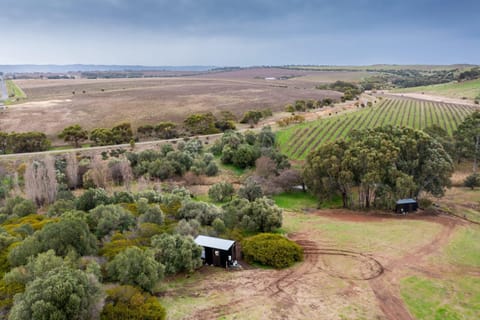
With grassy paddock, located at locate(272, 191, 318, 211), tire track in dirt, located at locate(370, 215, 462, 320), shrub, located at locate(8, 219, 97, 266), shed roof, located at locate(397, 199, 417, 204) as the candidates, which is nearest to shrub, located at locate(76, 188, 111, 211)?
shrub, located at locate(8, 219, 97, 266)

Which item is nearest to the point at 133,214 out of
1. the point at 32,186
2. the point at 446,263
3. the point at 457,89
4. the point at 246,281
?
the point at 246,281

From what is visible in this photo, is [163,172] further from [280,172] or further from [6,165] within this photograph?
[6,165]

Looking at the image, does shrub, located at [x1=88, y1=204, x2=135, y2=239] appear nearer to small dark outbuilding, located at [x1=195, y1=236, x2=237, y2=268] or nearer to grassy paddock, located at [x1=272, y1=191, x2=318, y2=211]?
small dark outbuilding, located at [x1=195, y1=236, x2=237, y2=268]

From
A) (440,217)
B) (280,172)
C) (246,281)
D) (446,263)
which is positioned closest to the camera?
(246,281)

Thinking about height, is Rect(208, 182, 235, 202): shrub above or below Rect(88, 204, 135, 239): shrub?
below

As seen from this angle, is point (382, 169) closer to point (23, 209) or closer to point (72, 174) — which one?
point (23, 209)

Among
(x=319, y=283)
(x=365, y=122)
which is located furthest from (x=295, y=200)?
(x=365, y=122)
